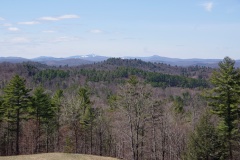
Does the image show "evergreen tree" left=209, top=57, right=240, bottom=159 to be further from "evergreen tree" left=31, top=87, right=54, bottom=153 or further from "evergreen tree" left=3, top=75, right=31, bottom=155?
"evergreen tree" left=3, top=75, right=31, bottom=155

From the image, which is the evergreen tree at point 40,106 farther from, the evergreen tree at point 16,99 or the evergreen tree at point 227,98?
the evergreen tree at point 227,98

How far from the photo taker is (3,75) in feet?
643

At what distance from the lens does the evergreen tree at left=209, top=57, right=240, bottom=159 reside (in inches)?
996

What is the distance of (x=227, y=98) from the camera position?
25.4m

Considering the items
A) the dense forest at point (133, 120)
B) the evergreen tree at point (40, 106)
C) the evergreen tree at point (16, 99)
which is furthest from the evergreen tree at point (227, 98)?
the evergreen tree at point (16, 99)

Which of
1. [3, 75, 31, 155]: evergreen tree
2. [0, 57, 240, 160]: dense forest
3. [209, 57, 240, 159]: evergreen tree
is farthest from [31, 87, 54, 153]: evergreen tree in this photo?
[209, 57, 240, 159]: evergreen tree

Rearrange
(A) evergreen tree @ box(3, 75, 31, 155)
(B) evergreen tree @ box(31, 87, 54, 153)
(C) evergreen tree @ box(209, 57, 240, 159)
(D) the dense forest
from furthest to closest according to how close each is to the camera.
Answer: (B) evergreen tree @ box(31, 87, 54, 153), (A) evergreen tree @ box(3, 75, 31, 155), (D) the dense forest, (C) evergreen tree @ box(209, 57, 240, 159)

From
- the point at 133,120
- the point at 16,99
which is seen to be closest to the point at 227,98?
the point at 133,120

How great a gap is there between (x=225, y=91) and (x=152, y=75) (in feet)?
489

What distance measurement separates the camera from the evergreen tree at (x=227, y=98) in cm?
2530

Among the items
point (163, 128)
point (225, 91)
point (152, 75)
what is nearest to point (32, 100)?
point (163, 128)

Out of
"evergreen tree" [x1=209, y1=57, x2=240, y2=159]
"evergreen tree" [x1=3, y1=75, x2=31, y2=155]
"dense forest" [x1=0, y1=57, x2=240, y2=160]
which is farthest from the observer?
"evergreen tree" [x1=3, y1=75, x2=31, y2=155]

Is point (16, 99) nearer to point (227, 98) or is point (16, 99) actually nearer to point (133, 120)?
point (133, 120)

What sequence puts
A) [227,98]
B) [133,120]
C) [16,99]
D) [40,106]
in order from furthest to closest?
[40,106] < [16,99] < [133,120] < [227,98]
